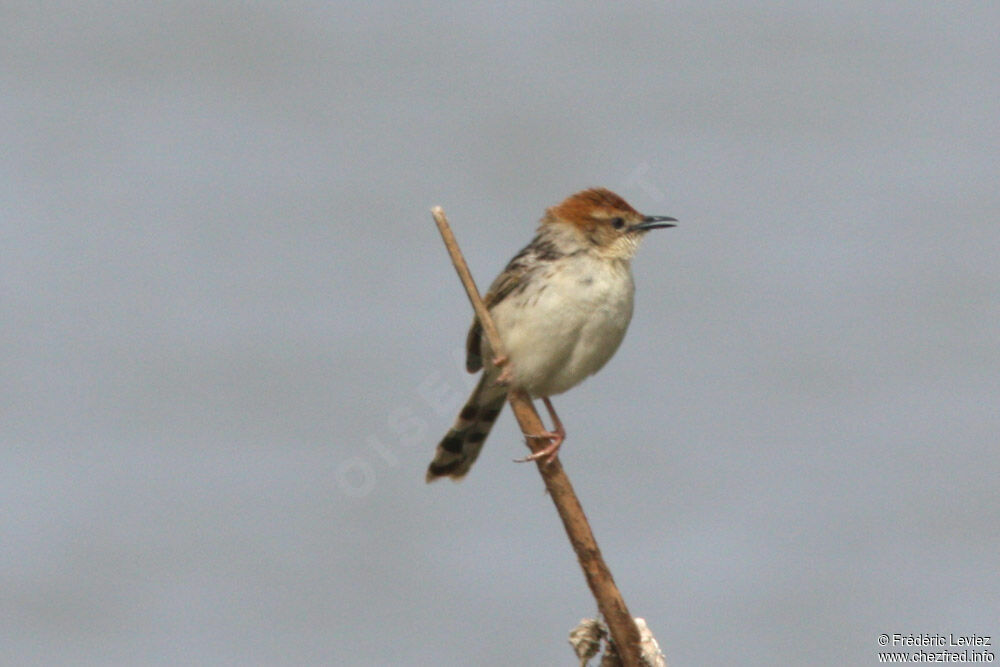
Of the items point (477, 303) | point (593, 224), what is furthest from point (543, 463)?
point (593, 224)

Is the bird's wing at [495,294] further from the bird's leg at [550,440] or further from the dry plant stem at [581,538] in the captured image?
the dry plant stem at [581,538]

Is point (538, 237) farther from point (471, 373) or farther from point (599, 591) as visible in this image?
point (599, 591)

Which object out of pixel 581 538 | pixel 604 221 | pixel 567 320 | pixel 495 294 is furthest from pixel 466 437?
pixel 581 538

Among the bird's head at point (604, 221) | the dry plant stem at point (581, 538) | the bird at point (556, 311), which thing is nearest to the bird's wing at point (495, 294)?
the bird at point (556, 311)

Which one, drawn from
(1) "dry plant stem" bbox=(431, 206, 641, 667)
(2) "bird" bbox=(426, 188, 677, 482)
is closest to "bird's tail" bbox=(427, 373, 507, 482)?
(2) "bird" bbox=(426, 188, 677, 482)

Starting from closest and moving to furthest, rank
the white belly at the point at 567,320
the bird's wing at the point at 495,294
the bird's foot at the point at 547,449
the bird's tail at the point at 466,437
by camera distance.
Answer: the bird's foot at the point at 547,449
the white belly at the point at 567,320
the bird's wing at the point at 495,294
the bird's tail at the point at 466,437

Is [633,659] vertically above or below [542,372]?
below
